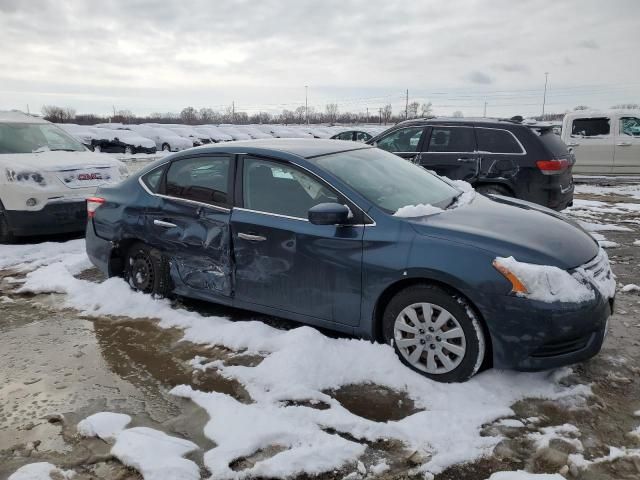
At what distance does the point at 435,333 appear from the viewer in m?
3.53

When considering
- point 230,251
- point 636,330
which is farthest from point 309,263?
point 636,330

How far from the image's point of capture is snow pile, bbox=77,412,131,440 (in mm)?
3119

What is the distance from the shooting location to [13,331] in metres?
4.67

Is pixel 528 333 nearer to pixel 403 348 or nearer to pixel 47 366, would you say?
pixel 403 348

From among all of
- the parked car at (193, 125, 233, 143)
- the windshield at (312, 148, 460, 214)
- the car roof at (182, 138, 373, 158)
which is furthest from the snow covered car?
the parked car at (193, 125, 233, 143)

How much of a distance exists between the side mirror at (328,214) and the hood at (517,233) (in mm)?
487

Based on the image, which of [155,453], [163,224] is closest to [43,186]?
[163,224]

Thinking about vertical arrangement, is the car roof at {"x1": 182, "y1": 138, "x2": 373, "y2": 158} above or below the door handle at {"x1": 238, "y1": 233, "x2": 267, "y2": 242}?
above

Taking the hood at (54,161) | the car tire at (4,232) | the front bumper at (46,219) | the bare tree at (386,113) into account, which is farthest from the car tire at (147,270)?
the bare tree at (386,113)

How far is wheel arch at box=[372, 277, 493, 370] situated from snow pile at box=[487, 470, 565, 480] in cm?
90

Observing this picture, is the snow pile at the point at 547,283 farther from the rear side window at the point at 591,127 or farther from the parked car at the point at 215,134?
the parked car at the point at 215,134

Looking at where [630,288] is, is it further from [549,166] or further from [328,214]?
[328,214]

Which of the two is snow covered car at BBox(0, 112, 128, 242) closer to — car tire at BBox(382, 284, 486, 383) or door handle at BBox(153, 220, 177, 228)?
door handle at BBox(153, 220, 177, 228)

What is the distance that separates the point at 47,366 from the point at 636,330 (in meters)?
4.63
